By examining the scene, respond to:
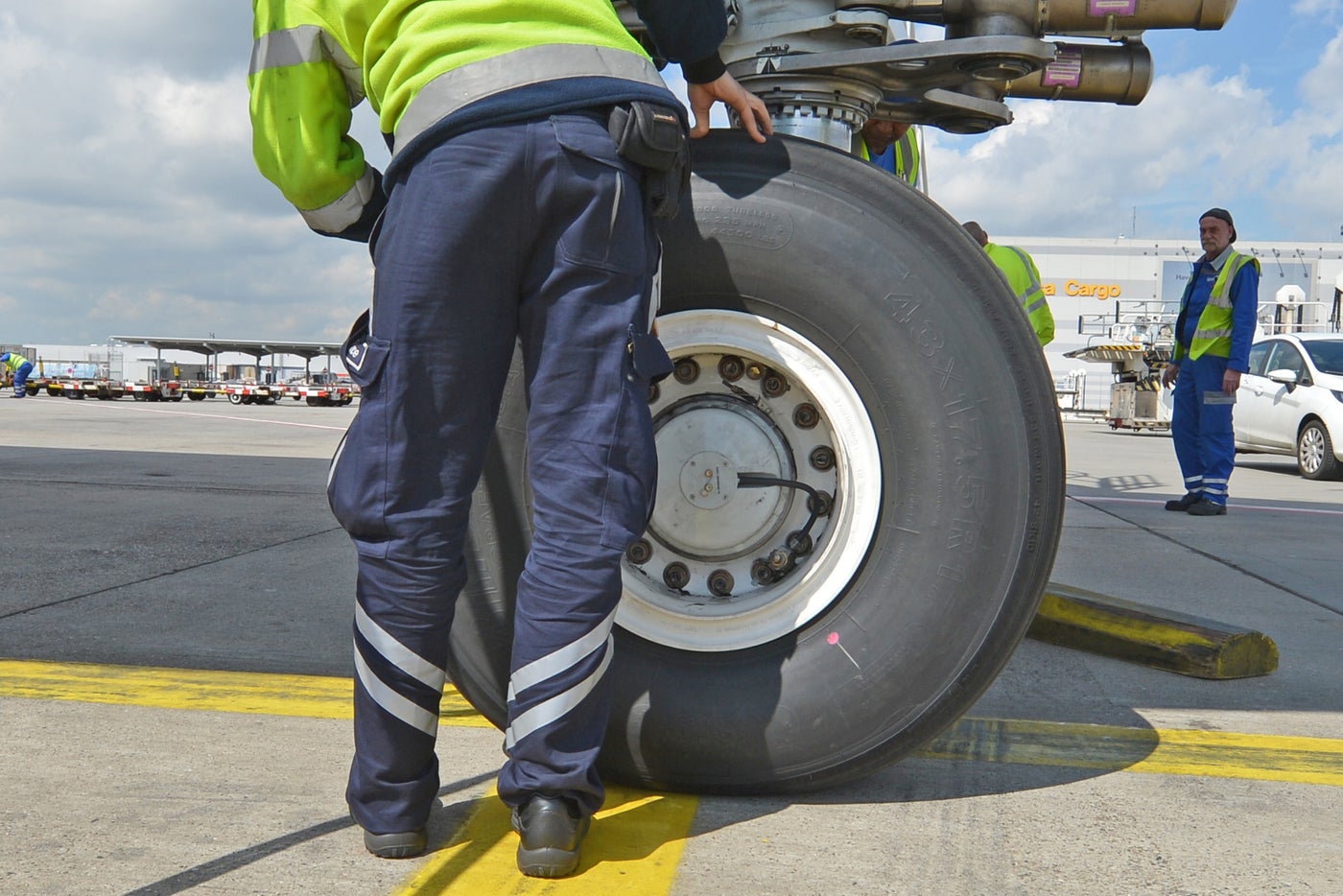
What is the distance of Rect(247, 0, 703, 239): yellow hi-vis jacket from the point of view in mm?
1466

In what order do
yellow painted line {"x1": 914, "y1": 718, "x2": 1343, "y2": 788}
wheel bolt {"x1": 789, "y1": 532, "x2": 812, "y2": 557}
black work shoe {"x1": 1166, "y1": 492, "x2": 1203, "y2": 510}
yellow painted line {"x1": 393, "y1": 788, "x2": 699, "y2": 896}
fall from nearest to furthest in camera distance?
yellow painted line {"x1": 393, "y1": 788, "x2": 699, "y2": 896}
wheel bolt {"x1": 789, "y1": 532, "x2": 812, "y2": 557}
yellow painted line {"x1": 914, "y1": 718, "x2": 1343, "y2": 788}
black work shoe {"x1": 1166, "y1": 492, "x2": 1203, "y2": 510}

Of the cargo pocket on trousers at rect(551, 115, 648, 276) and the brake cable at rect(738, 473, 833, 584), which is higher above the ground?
the cargo pocket on trousers at rect(551, 115, 648, 276)

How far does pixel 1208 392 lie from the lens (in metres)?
6.66

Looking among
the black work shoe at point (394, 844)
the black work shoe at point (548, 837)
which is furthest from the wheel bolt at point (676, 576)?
the black work shoe at point (394, 844)

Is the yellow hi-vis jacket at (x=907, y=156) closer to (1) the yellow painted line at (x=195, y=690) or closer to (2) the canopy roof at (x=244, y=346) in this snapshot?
(1) the yellow painted line at (x=195, y=690)

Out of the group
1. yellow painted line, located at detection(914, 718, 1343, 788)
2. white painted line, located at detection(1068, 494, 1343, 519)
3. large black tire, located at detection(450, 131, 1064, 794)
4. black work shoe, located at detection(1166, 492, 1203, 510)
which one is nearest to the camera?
large black tire, located at detection(450, 131, 1064, 794)

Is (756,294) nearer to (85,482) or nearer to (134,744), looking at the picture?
(134,744)

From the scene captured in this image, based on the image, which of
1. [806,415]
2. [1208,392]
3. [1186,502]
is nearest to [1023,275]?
[1186,502]

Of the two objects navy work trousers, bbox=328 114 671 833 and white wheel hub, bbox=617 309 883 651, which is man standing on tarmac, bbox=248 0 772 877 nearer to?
navy work trousers, bbox=328 114 671 833

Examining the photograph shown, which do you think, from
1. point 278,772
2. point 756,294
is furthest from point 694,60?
point 278,772

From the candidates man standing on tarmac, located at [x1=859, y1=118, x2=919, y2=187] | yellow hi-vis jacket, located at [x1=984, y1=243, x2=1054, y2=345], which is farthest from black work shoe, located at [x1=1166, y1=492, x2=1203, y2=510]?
man standing on tarmac, located at [x1=859, y1=118, x2=919, y2=187]

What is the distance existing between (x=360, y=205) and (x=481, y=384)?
0.36 m

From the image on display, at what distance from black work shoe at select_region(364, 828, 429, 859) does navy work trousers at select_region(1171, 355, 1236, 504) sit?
19.4 ft

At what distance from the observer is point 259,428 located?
1323 cm
